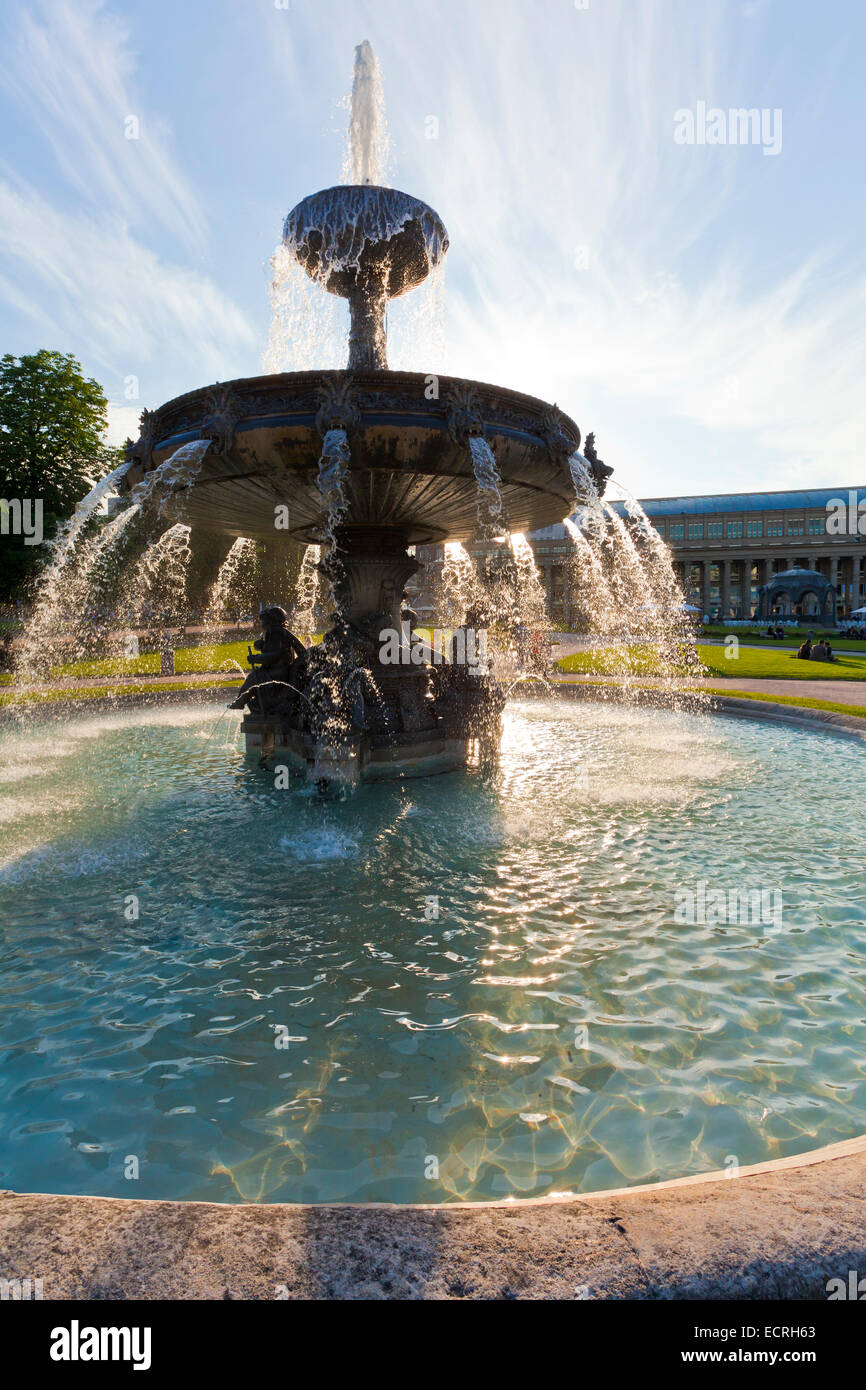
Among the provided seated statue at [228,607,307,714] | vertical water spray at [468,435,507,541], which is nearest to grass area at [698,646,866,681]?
vertical water spray at [468,435,507,541]

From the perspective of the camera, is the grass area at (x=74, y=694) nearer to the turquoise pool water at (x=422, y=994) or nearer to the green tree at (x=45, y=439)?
the turquoise pool water at (x=422, y=994)

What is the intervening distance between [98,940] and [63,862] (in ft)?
5.89

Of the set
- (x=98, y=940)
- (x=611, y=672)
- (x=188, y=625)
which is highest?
(x=188, y=625)

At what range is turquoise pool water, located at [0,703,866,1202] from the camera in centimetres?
282

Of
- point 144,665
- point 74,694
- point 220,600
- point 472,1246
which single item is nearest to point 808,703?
point 472,1246

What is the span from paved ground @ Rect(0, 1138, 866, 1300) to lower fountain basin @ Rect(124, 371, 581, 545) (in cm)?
655

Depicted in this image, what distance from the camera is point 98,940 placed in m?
4.69

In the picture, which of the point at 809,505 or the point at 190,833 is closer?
the point at 190,833

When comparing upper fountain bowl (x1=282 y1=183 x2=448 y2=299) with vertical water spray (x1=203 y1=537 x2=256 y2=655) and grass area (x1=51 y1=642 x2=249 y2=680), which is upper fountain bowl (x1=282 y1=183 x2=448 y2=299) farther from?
vertical water spray (x1=203 y1=537 x2=256 y2=655)

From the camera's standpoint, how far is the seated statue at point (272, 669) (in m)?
10.0

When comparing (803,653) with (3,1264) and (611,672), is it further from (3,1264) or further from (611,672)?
(3,1264)

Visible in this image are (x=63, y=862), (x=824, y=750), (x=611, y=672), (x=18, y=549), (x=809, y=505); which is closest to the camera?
(x=63, y=862)

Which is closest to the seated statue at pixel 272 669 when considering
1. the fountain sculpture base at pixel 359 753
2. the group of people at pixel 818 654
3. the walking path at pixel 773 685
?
the fountain sculpture base at pixel 359 753
